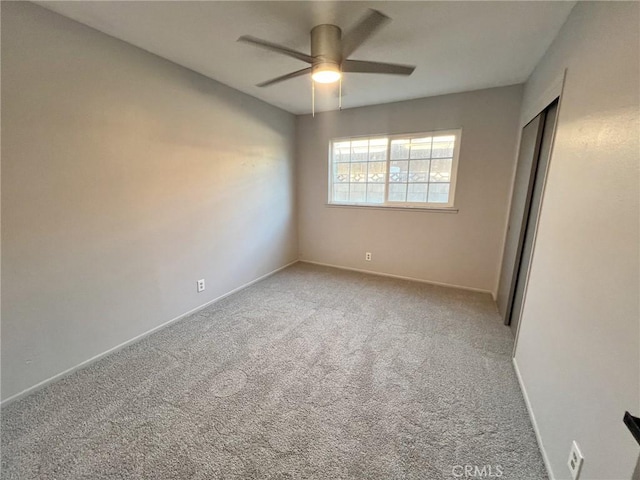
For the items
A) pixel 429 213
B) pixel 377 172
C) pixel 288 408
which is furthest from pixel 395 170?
pixel 288 408

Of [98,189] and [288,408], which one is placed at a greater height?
[98,189]

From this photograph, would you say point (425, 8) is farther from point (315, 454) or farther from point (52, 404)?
point (52, 404)

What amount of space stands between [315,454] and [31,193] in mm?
2221

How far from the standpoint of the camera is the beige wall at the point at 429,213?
9.53ft

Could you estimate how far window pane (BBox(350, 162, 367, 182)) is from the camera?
373 cm

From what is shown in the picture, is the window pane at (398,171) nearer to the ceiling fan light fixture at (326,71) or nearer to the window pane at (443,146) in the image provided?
the window pane at (443,146)

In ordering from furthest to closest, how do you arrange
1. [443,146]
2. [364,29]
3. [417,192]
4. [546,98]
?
1. [417,192]
2. [443,146]
3. [546,98]
4. [364,29]

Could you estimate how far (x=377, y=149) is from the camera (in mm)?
3592

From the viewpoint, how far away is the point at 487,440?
137 centimetres

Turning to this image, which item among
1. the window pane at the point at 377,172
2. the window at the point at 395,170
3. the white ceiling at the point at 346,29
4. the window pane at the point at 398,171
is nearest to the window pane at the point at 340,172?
the window at the point at 395,170

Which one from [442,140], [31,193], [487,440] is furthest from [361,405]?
[442,140]

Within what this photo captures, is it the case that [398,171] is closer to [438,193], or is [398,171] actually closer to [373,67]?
[438,193]

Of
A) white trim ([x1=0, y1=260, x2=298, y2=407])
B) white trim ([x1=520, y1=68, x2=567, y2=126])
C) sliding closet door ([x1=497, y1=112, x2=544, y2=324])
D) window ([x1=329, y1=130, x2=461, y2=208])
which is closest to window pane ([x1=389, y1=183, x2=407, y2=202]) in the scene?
window ([x1=329, y1=130, x2=461, y2=208])

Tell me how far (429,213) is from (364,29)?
2.41 meters
